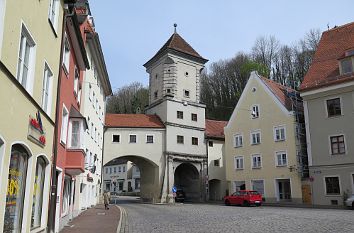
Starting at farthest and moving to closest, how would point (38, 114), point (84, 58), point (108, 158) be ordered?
point (108, 158) → point (84, 58) → point (38, 114)

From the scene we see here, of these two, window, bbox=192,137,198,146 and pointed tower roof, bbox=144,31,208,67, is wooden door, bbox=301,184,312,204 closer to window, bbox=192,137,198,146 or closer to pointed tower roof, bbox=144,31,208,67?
window, bbox=192,137,198,146

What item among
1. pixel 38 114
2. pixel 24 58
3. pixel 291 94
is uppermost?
pixel 291 94

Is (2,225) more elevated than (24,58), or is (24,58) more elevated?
(24,58)

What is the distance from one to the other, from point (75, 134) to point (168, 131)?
92.4 feet

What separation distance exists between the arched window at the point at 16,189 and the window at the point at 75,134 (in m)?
7.17

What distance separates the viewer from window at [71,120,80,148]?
1752 centimetres

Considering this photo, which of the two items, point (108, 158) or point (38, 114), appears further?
point (108, 158)

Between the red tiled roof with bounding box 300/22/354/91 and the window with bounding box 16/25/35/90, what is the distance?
28.7 metres

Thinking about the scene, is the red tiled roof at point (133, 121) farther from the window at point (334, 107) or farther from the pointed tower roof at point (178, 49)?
the window at point (334, 107)

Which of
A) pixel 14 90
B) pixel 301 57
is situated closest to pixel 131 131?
pixel 301 57

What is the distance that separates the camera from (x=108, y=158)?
43.7 metres

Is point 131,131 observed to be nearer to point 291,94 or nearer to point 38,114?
point 291,94

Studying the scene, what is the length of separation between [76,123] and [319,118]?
24.5m

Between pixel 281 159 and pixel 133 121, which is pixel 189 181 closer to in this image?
pixel 133 121
